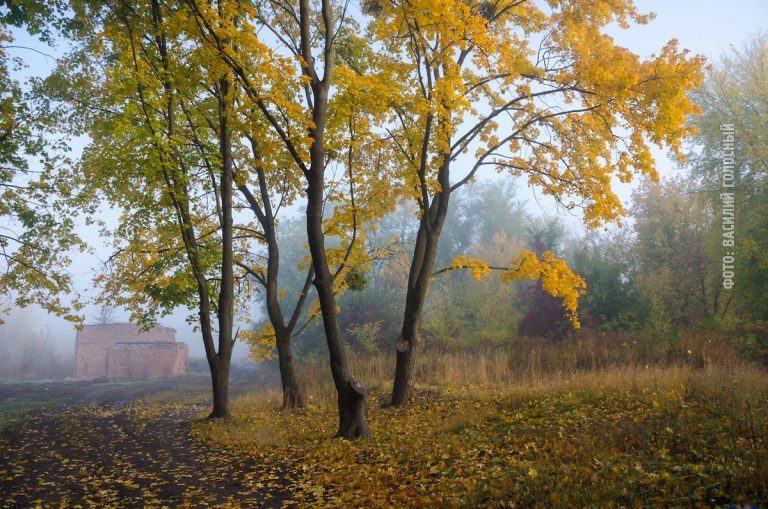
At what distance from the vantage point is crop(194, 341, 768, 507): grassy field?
4500 millimetres

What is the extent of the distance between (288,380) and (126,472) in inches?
263

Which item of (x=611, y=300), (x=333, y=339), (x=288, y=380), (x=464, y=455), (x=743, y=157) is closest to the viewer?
(x=464, y=455)

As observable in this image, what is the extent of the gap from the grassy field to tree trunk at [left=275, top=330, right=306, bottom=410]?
185 cm

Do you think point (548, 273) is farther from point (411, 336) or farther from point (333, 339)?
point (333, 339)

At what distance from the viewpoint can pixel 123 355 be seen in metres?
40.6

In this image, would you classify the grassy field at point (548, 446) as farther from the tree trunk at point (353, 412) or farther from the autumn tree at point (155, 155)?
the autumn tree at point (155, 155)

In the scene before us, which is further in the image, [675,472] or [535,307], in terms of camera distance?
[535,307]

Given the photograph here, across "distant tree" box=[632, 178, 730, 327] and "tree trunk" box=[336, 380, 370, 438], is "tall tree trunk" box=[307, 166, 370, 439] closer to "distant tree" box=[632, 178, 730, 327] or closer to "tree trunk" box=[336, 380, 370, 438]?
"tree trunk" box=[336, 380, 370, 438]

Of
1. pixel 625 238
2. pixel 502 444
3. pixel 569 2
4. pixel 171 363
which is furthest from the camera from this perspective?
pixel 171 363

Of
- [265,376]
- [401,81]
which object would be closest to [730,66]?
[401,81]

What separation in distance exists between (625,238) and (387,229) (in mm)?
26550

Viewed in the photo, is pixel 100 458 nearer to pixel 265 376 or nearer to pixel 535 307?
pixel 535 307

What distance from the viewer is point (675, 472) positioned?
4723mm

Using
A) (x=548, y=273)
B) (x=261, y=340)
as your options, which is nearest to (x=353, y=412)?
(x=548, y=273)
